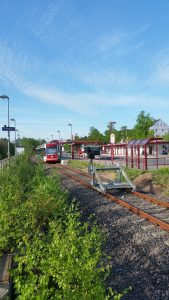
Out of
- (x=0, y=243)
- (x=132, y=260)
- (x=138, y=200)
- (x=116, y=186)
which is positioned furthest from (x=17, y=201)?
(x=116, y=186)

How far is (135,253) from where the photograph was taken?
6258 mm

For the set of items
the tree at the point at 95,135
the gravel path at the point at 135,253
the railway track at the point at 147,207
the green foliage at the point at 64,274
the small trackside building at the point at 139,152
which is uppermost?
the tree at the point at 95,135

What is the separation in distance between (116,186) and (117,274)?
878 cm

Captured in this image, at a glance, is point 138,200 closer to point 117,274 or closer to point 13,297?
point 117,274

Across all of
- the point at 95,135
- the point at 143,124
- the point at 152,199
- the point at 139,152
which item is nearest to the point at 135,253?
the point at 152,199

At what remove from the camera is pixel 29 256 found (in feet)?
13.0

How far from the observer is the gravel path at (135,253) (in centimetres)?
484

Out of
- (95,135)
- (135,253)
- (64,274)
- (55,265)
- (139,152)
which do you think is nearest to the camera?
(64,274)

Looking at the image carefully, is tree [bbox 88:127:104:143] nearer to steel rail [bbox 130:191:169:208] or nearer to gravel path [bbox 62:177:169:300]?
steel rail [bbox 130:191:169:208]

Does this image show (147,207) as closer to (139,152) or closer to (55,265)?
(55,265)

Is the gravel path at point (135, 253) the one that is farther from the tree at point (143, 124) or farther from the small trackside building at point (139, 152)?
the tree at point (143, 124)

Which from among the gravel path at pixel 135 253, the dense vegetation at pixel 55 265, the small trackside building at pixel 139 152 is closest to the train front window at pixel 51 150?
the small trackside building at pixel 139 152

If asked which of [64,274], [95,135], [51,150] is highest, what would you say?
[95,135]

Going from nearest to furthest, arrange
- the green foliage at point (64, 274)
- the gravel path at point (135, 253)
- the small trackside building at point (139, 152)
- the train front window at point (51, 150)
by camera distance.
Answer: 1. the green foliage at point (64, 274)
2. the gravel path at point (135, 253)
3. the small trackside building at point (139, 152)
4. the train front window at point (51, 150)
